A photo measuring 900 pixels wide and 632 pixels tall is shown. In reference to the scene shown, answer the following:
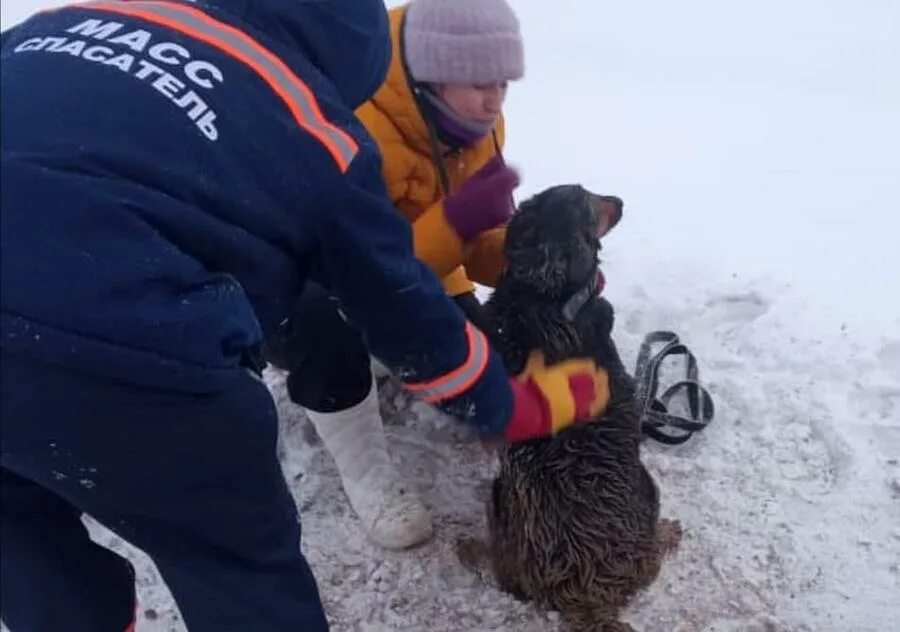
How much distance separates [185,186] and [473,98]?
1463mm

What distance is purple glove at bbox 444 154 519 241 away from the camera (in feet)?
9.86

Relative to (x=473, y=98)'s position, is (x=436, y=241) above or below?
below

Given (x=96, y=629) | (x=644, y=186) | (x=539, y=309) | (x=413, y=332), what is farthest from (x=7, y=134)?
(x=644, y=186)

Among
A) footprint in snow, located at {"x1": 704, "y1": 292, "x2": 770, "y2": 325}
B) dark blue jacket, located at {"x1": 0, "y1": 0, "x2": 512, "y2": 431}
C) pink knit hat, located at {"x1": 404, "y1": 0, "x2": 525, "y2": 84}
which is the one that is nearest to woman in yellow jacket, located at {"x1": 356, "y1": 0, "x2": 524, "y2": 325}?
pink knit hat, located at {"x1": 404, "y1": 0, "x2": 525, "y2": 84}

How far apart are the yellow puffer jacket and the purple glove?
0.11 ft

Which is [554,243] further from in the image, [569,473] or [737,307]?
[737,307]

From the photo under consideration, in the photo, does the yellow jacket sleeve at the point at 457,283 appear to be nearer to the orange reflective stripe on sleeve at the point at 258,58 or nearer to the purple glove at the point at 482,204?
the purple glove at the point at 482,204

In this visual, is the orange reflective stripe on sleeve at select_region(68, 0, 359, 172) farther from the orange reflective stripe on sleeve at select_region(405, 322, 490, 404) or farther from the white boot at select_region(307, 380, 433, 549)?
the white boot at select_region(307, 380, 433, 549)

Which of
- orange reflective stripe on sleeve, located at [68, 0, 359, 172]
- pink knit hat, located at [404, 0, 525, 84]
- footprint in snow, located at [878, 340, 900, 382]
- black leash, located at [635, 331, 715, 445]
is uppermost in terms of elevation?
orange reflective stripe on sleeve, located at [68, 0, 359, 172]

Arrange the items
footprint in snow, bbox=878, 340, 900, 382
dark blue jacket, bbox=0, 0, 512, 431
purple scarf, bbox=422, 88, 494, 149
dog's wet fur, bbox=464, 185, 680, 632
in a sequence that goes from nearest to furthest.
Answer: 1. dark blue jacket, bbox=0, 0, 512, 431
2. dog's wet fur, bbox=464, 185, 680, 632
3. purple scarf, bbox=422, 88, 494, 149
4. footprint in snow, bbox=878, 340, 900, 382

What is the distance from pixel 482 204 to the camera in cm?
302

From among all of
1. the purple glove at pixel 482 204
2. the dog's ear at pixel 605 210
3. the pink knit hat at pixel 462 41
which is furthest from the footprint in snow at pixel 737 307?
the pink knit hat at pixel 462 41

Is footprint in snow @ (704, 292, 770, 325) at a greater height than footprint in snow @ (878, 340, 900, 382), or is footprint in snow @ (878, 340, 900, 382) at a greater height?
footprint in snow @ (704, 292, 770, 325)

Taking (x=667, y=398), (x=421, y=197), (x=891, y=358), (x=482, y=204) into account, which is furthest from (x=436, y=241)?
(x=891, y=358)
